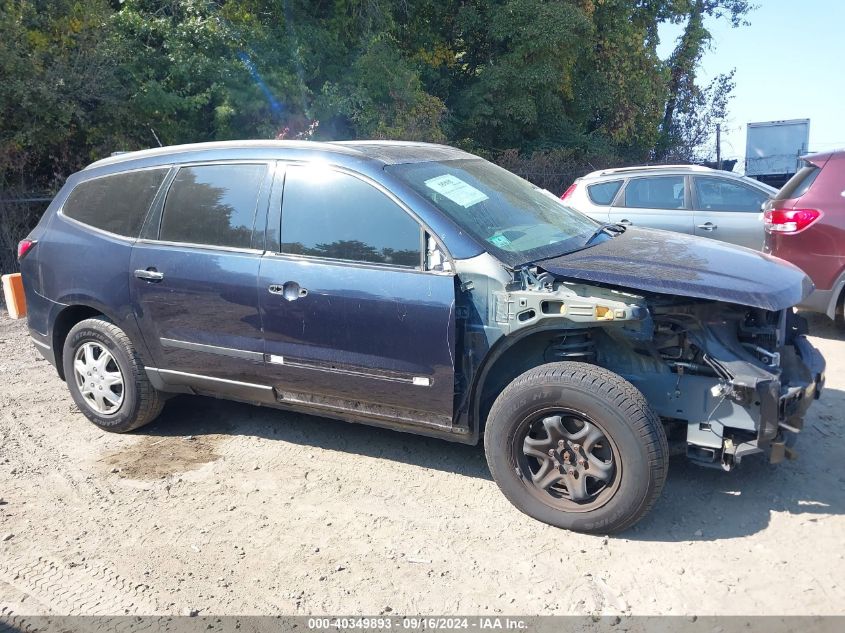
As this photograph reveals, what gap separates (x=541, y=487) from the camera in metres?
3.60

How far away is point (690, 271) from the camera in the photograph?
3.56 metres

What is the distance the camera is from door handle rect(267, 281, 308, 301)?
4012mm

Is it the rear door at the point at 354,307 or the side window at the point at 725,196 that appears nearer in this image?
the rear door at the point at 354,307

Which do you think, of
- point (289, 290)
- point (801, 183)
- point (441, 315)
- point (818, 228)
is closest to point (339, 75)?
point (801, 183)

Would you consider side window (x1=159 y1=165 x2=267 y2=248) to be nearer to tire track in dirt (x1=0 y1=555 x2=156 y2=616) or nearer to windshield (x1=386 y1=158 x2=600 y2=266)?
windshield (x1=386 y1=158 x2=600 y2=266)

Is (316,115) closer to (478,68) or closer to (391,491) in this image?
(478,68)

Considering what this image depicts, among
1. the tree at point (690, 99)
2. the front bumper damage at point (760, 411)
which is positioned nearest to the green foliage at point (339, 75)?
the tree at point (690, 99)

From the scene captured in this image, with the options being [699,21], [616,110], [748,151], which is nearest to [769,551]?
[616,110]

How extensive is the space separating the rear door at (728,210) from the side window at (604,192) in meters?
0.89

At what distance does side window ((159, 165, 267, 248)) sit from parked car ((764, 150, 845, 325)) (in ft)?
16.2

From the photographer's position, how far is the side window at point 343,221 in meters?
3.85

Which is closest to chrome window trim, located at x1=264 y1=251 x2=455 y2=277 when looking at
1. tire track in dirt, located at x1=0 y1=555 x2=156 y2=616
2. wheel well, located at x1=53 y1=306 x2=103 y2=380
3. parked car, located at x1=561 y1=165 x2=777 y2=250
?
wheel well, located at x1=53 y1=306 x2=103 y2=380

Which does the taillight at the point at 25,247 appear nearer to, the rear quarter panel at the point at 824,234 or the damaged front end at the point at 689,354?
the damaged front end at the point at 689,354

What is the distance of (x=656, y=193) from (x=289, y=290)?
5883 mm
